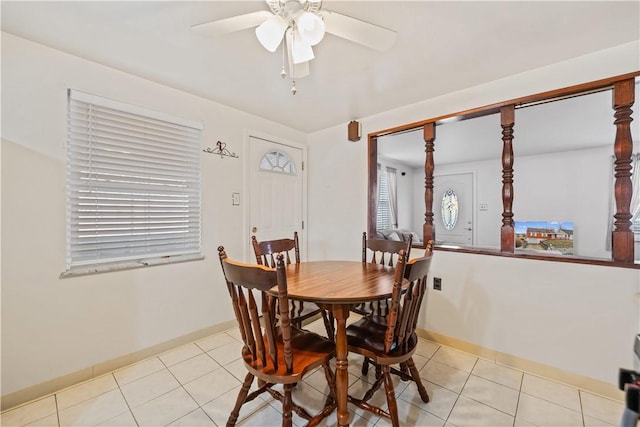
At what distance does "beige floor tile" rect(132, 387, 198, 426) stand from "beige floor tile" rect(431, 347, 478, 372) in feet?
5.99

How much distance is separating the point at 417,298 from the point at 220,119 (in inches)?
93.1

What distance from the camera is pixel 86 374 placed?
6.01 feet

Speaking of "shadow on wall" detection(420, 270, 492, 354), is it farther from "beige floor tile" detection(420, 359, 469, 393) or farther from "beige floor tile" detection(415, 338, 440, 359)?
"beige floor tile" detection(420, 359, 469, 393)

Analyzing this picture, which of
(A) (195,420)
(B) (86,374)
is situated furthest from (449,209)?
(B) (86,374)

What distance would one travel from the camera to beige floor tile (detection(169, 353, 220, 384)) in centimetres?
190

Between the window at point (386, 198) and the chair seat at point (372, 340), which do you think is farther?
the window at point (386, 198)

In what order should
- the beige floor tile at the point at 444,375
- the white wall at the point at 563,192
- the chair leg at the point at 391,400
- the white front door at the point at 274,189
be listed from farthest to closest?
the white wall at the point at 563,192
the white front door at the point at 274,189
the beige floor tile at the point at 444,375
the chair leg at the point at 391,400

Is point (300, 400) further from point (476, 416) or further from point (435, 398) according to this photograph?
point (476, 416)

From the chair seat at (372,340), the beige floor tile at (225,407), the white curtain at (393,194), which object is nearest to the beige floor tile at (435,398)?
the chair seat at (372,340)

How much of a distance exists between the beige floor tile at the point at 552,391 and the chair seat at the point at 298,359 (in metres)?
1.46

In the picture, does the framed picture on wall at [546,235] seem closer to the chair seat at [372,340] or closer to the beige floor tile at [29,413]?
the chair seat at [372,340]

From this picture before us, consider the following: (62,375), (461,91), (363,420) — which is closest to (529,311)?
(363,420)

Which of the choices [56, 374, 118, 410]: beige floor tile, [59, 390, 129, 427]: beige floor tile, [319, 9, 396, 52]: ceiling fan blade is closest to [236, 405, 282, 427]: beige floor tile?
[59, 390, 129, 427]: beige floor tile

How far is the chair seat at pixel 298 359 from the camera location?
119cm
